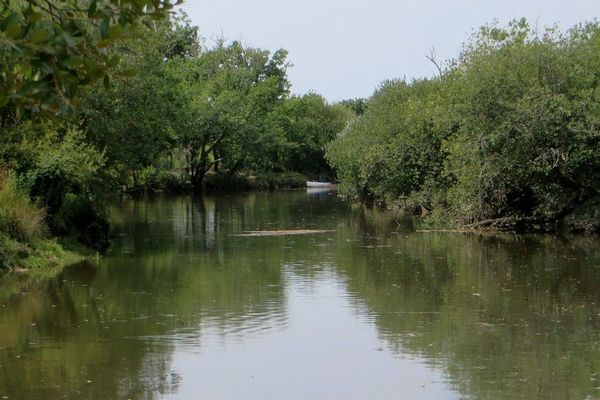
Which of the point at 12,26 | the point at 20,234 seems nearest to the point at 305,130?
the point at 20,234

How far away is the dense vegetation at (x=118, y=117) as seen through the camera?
4.95 meters

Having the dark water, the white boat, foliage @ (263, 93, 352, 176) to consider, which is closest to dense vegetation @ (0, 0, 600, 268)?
the dark water

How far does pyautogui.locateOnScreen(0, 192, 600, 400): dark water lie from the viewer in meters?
12.1

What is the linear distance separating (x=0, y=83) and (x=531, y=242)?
27.8 meters

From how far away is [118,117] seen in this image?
30688 mm

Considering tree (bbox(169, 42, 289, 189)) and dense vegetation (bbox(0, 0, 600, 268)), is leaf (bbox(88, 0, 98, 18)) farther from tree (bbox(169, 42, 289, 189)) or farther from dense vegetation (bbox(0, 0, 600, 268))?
tree (bbox(169, 42, 289, 189))

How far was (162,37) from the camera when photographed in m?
35.3

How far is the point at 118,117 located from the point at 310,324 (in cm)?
1624

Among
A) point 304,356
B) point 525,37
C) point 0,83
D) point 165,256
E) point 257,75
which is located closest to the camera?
point 0,83

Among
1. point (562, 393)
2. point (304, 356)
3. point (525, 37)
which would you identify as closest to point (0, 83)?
point (562, 393)

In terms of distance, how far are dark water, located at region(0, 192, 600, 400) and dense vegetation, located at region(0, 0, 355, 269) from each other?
2.32 meters

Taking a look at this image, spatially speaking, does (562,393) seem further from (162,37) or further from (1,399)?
(162,37)

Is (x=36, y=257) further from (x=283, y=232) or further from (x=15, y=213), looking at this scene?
(x=283, y=232)

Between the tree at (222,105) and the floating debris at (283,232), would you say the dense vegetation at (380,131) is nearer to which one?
the floating debris at (283,232)
